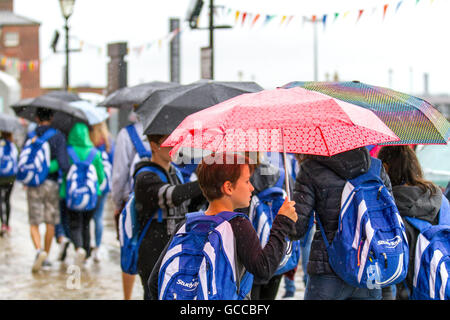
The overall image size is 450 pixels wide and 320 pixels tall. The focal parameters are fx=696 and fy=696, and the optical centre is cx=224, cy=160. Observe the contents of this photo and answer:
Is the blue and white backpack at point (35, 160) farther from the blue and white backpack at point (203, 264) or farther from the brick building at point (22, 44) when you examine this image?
the brick building at point (22, 44)

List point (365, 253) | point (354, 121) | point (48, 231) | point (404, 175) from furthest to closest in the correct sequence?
point (48, 231)
point (404, 175)
point (365, 253)
point (354, 121)

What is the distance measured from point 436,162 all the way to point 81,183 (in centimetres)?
428

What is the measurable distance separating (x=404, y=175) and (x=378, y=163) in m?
0.44

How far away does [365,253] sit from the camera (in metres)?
3.90

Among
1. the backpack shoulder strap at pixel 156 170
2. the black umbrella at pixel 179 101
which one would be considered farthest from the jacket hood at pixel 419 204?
the backpack shoulder strap at pixel 156 170

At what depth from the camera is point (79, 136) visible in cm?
865

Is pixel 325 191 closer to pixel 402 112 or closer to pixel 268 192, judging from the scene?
pixel 402 112

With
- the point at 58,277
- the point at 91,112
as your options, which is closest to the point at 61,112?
the point at 91,112

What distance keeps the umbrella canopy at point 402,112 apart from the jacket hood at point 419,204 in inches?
15.6

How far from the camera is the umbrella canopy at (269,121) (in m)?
3.12

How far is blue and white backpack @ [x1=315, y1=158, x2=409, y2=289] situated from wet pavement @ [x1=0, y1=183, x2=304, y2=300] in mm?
2839

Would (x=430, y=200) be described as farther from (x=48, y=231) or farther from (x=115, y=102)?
(x=48, y=231)

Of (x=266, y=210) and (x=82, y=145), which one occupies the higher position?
(x=82, y=145)
